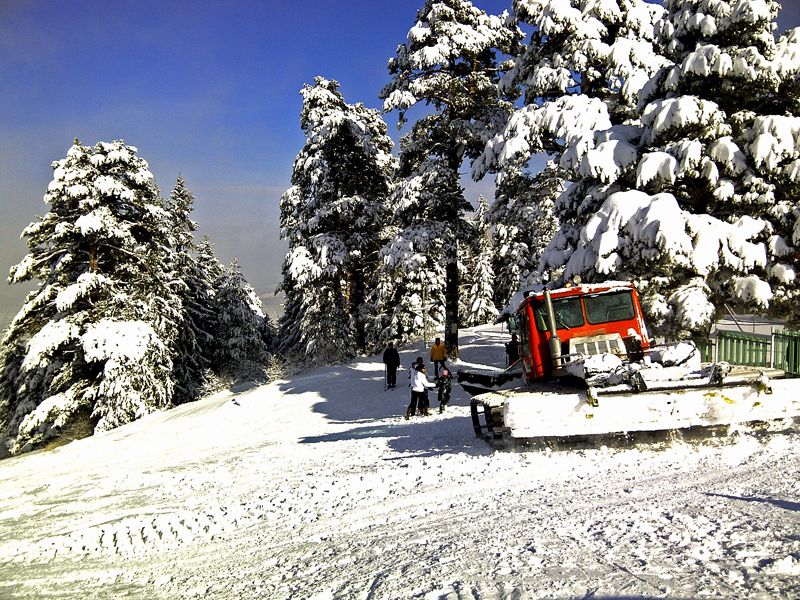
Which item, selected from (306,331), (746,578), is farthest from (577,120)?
(306,331)

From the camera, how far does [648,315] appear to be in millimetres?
11555

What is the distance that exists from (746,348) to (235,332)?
25424 millimetres

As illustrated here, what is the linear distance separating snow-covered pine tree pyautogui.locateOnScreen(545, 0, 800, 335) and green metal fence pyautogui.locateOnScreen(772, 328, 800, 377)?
371 centimetres

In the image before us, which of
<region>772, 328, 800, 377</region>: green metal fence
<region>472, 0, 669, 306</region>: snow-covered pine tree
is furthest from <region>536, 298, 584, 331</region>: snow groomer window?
<region>772, 328, 800, 377</region>: green metal fence

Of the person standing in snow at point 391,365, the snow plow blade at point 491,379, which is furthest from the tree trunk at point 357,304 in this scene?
the snow plow blade at point 491,379

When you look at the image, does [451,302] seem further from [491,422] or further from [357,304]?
[491,422]

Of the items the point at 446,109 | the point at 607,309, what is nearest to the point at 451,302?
→ the point at 446,109

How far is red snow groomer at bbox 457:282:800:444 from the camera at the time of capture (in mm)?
7598

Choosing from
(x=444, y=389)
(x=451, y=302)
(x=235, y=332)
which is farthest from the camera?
(x=235, y=332)

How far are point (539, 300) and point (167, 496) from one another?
707 cm

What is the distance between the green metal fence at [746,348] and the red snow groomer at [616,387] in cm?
758

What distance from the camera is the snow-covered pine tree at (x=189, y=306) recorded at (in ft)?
93.4

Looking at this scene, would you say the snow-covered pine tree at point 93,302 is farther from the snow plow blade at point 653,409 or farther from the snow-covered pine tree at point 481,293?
the snow-covered pine tree at point 481,293

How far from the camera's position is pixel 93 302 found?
22.2 metres
